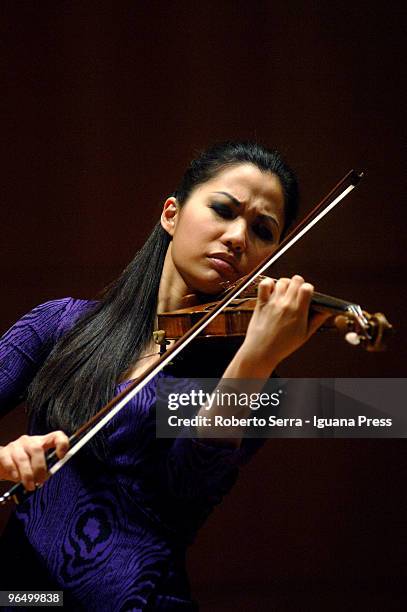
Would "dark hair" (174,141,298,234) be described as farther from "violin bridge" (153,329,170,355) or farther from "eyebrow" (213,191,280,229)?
"violin bridge" (153,329,170,355)

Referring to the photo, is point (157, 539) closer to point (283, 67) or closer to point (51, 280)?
point (51, 280)

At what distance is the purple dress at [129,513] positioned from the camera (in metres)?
0.86

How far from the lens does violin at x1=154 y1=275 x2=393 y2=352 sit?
2.34 ft

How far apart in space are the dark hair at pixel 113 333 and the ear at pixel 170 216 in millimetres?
11

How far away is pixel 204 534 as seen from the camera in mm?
1500

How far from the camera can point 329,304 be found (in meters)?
0.77

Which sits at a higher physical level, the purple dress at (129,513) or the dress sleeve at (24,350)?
the dress sleeve at (24,350)

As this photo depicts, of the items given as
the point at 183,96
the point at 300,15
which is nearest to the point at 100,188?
the point at 183,96

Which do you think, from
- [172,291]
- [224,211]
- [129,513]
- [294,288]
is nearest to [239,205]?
[224,211]

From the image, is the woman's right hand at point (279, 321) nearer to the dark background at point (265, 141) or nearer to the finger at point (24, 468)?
the finger at point (24, 468)

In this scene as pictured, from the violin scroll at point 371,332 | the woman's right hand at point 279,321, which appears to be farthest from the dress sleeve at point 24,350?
the violin scroll at point 371,332

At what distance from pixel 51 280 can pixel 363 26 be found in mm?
714

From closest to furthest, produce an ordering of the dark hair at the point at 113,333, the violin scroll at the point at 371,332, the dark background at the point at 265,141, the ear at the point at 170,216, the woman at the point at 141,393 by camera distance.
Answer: the violin scroll at the point at 371,332, the woman at the point at 141,393, the dark hair at the point at 113,333, the ear at the point at 170,216, the dark background at the point at 265,141

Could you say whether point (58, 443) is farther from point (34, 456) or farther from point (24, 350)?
point (24, 350)
